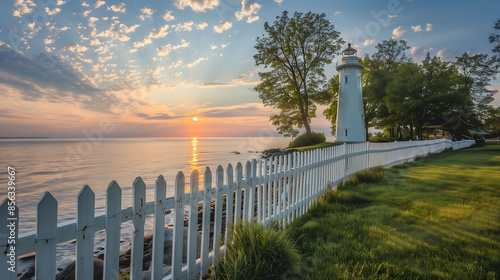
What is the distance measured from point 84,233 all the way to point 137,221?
16.8 inches

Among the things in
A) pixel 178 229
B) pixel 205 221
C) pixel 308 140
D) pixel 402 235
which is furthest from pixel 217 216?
pixel 308 140

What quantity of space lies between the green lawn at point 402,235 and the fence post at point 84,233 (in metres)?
2.17

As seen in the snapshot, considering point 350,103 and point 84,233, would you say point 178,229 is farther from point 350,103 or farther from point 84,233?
point 350,103

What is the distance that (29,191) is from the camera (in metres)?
12.0

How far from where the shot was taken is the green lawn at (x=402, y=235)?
3035 mm

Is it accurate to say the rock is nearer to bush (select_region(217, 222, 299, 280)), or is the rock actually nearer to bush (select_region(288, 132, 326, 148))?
bush (select_region(217, 222, 299, 280))

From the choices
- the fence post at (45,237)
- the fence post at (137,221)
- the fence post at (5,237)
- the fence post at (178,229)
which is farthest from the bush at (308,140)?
the fence post at (5,237)

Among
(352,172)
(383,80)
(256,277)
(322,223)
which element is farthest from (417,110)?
(256,277)

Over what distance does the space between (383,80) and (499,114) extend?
15.0 metres

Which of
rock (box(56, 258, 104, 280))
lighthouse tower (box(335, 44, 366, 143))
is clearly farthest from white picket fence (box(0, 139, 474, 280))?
lighthouse tower (box(335, 44, 366, 143))

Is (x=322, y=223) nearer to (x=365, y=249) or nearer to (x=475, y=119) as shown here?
(x=365, y=249)

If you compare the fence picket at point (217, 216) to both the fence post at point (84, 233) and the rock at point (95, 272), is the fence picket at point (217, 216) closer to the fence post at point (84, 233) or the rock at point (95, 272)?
Result: the fence post at point (84, 233)

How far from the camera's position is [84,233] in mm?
1793

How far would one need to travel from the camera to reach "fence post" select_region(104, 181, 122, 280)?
1.94 meters
